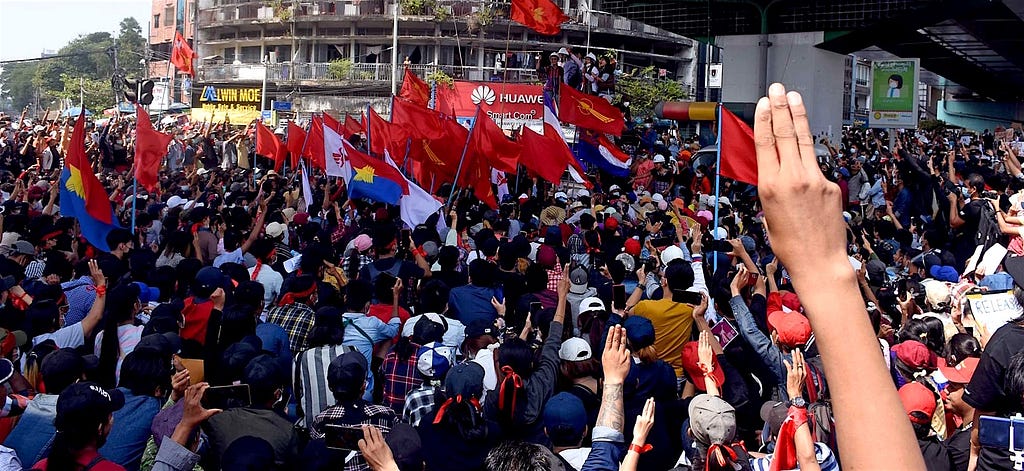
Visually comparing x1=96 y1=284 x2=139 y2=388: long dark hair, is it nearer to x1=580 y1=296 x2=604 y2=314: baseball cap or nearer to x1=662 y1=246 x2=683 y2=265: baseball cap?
x1=580 y1=296 x2=604 y2=314: baseball cap

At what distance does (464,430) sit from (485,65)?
1805 inches

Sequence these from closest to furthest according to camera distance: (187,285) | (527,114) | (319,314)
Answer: (319,314)
(187,285)
(527,114)

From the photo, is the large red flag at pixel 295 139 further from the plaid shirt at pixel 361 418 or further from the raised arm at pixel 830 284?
the raised arm at pixel 830 284

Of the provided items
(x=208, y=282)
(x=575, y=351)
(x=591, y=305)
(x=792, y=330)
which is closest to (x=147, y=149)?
(x=208, y=282)

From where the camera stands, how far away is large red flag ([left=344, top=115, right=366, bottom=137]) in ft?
59.3

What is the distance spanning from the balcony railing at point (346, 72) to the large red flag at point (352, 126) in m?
26.1

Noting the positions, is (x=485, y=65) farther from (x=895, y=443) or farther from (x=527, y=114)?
(x=895, y=443)

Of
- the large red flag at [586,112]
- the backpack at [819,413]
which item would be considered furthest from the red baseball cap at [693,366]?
the large red flag at [586,112]

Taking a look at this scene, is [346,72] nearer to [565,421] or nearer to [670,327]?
[670,327]

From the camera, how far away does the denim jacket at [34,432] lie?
13.7 ft

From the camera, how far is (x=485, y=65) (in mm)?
49281

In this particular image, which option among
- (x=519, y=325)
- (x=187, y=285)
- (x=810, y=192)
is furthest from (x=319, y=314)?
(x=810, y=192)

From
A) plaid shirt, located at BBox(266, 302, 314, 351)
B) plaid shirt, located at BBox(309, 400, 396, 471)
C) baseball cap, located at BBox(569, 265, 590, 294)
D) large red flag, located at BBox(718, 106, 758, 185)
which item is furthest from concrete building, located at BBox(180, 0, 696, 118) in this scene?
plaid shirt, located at BBox(309, 400, 396, 471)

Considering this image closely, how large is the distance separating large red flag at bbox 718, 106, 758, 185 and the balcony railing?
36.3 metres
